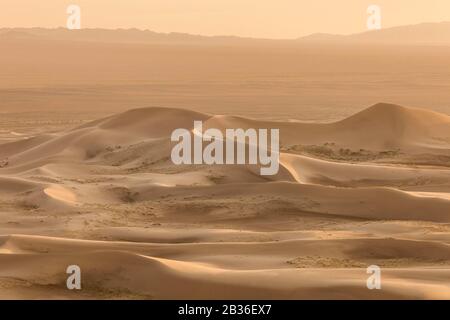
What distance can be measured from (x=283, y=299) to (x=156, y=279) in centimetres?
74

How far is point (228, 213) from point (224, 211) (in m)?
0.07

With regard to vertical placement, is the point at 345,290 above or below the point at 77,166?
below

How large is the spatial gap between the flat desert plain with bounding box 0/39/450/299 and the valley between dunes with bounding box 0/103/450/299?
0.01 meters

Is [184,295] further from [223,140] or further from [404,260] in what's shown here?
[223,140]

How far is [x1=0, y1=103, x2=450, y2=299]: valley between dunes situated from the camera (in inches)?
172

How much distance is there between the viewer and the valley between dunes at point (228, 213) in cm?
436

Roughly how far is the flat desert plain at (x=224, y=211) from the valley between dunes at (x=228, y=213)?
0.01 metres

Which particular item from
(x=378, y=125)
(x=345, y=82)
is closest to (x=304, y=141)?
(x=378, y=125)

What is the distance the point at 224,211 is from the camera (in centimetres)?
683

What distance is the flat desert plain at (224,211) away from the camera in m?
4.37

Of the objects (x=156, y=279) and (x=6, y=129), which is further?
(x=6, y=129)

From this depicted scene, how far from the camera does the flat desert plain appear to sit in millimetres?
4371

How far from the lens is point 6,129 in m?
14.0

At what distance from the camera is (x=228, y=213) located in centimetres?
677
